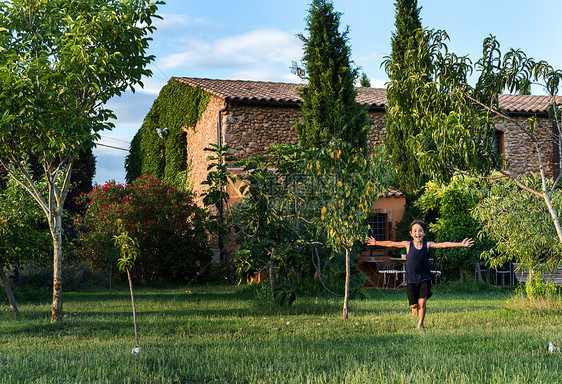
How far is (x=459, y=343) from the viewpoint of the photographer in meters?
7.24

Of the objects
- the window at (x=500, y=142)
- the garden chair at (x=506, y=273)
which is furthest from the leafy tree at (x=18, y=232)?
the window at (x=500, y=142)

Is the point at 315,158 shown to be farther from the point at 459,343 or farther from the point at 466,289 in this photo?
the point at 466,289

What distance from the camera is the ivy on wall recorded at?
2094 cm

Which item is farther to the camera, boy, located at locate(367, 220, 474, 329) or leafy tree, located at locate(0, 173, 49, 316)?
leafy tree, located at locate(0, 173, 49, 316)

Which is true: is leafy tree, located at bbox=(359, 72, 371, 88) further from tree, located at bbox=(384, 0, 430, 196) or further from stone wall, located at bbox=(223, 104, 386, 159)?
stone wall, located at bbox=(223, 104, 386, 159)

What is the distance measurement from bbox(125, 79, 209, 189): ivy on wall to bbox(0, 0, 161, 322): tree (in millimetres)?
10502

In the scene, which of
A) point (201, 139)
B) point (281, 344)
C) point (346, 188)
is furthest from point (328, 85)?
point (281, 344)

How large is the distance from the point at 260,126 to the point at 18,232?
975 cm

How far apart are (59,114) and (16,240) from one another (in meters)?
3.41

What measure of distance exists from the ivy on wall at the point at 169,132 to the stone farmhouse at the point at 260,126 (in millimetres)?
330

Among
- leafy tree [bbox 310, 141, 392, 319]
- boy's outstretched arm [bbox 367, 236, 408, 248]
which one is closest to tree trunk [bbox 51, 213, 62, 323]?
leafy tree [bbox 310, 141, 392, 319]

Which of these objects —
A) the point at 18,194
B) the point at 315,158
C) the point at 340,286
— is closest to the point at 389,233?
the point at 340,286

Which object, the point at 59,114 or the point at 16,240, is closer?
the point at 59,114

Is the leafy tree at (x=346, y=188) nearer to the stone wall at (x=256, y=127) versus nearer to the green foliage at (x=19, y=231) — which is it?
the green foliage at (x=19, y=231)
